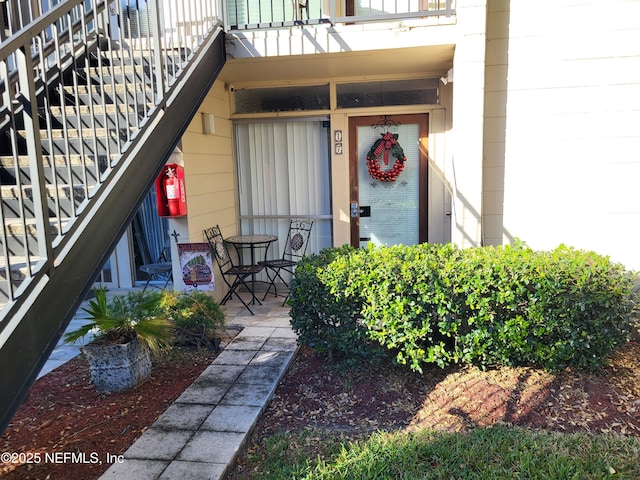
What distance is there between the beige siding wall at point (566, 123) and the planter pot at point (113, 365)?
3354 millimetres

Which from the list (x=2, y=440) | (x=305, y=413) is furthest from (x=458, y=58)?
(x=2, y=440)

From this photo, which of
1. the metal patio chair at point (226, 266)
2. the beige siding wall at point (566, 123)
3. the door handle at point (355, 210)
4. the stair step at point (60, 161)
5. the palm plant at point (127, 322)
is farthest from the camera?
the door handle at point (355, 210)

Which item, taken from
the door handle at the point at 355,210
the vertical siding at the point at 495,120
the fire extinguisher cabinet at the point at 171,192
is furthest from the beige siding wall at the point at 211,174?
the vertical siding at the point at 495,120

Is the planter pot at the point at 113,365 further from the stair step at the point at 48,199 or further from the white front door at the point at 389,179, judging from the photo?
the white front door at the point at 389,179

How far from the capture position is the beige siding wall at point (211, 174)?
193 inches

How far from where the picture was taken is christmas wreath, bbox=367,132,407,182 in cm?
562

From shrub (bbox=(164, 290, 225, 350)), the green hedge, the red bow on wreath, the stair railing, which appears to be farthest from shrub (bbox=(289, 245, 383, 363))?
the red bow on wreath

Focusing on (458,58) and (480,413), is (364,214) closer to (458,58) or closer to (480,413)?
(458,58)

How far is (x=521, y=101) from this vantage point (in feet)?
13.9

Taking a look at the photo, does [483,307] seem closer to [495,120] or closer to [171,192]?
[495,120]

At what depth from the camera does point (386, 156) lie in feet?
18.6

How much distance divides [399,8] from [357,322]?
3627mm

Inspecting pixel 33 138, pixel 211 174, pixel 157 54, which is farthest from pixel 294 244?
pixel 33 138

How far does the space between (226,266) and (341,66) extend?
2.67m
